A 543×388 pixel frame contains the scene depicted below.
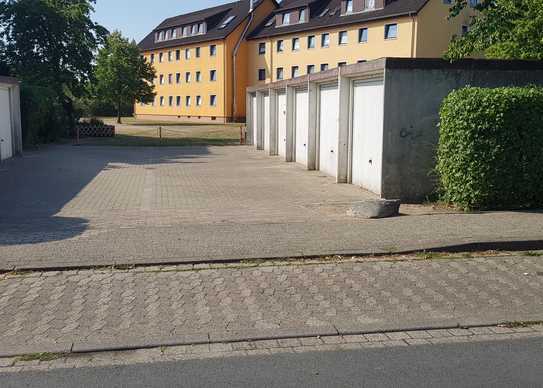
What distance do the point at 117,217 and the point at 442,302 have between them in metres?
6.23

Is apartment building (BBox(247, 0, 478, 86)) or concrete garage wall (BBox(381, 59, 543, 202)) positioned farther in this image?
apartment building (BBox(247, 0, 478, 86))

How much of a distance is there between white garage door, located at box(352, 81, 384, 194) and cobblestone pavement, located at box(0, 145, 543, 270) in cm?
42

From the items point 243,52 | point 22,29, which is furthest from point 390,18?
point 22,29

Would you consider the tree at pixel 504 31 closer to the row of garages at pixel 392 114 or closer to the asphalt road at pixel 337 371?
the row of garages at pixel 392 114

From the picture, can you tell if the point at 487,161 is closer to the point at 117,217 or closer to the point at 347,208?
the point at 347,208

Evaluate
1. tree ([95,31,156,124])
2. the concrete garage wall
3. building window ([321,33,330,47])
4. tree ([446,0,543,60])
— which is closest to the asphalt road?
the concrete garage wall

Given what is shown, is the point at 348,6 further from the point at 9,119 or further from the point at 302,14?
the point at 9,119

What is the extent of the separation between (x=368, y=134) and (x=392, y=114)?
1.67 meters

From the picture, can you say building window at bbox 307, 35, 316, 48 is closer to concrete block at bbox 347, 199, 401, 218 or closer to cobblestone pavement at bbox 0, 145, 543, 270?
cobblestone pavement at bbox 0, 145, 543, 270

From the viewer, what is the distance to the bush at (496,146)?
10.3m

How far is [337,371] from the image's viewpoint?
179 inches

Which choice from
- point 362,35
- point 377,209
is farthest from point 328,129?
point 362,35

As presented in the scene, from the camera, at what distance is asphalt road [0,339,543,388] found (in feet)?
14.2

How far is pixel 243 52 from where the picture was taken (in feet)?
198
